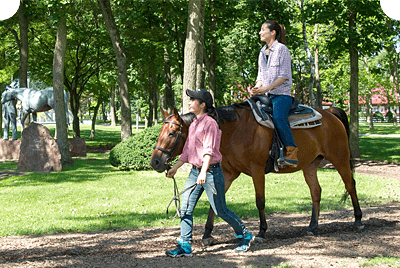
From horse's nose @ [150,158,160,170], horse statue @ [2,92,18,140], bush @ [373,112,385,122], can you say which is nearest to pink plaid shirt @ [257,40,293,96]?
horse's nose @ [150,158,160,170]

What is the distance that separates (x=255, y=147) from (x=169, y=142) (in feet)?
4.48

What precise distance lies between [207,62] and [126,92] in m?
7.95

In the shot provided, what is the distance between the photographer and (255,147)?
19.0ft

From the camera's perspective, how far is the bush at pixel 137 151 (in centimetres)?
1464

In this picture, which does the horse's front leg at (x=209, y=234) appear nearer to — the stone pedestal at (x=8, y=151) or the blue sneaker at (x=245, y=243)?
the blue sneaker at (x=245, y=243)

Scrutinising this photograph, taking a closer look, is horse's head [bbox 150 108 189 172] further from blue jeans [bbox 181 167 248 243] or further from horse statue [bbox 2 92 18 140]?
horse statue [bbox 2 92 18 140]

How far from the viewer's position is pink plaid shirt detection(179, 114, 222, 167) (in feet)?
16.2

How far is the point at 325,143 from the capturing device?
6766mm

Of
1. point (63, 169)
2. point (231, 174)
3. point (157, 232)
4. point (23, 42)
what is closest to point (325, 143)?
point (231, 174)

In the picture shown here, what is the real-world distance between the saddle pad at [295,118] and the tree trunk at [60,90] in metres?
11.6

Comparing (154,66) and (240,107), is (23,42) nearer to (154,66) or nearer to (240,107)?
(154,66)

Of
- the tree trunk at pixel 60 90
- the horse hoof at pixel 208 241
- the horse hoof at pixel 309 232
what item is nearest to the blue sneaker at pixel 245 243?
the horse hoof at pixel 208 241

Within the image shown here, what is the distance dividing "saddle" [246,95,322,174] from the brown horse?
85mm

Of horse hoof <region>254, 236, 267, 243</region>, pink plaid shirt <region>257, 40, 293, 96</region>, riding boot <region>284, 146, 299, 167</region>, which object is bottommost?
horse hoof <region>254, 236, 267, 243</region>
